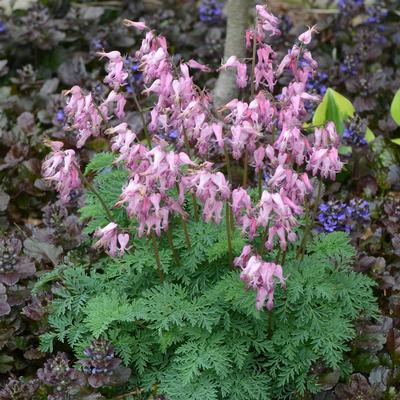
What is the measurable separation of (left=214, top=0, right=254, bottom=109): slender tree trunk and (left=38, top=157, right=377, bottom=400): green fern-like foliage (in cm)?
153

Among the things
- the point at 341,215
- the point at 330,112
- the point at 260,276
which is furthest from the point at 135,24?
the point at 330,112

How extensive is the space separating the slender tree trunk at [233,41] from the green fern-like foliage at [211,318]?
153 centimetres

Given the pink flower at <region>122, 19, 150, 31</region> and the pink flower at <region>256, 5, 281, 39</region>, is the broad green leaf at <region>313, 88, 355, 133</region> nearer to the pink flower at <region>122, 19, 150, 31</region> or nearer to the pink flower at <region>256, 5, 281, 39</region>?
the pink flower at <region>256, 5, 281, 39</region>

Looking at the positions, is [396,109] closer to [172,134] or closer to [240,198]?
[172,134]

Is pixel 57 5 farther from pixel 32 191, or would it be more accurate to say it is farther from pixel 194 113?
pixel 194 113

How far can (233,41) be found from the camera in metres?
4.21

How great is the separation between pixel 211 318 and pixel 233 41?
2.09 m

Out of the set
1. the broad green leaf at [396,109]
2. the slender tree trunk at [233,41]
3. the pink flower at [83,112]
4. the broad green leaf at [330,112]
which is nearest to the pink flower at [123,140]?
the pink flower at [83,112]

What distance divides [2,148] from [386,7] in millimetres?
2813

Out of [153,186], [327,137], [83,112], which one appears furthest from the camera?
[83,112]

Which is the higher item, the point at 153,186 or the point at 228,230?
the point at 153,186

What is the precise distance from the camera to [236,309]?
2660 mm

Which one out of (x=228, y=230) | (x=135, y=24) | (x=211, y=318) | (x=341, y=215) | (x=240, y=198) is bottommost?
(x=341, y=215)

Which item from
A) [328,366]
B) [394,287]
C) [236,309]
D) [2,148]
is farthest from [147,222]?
[2,148]
